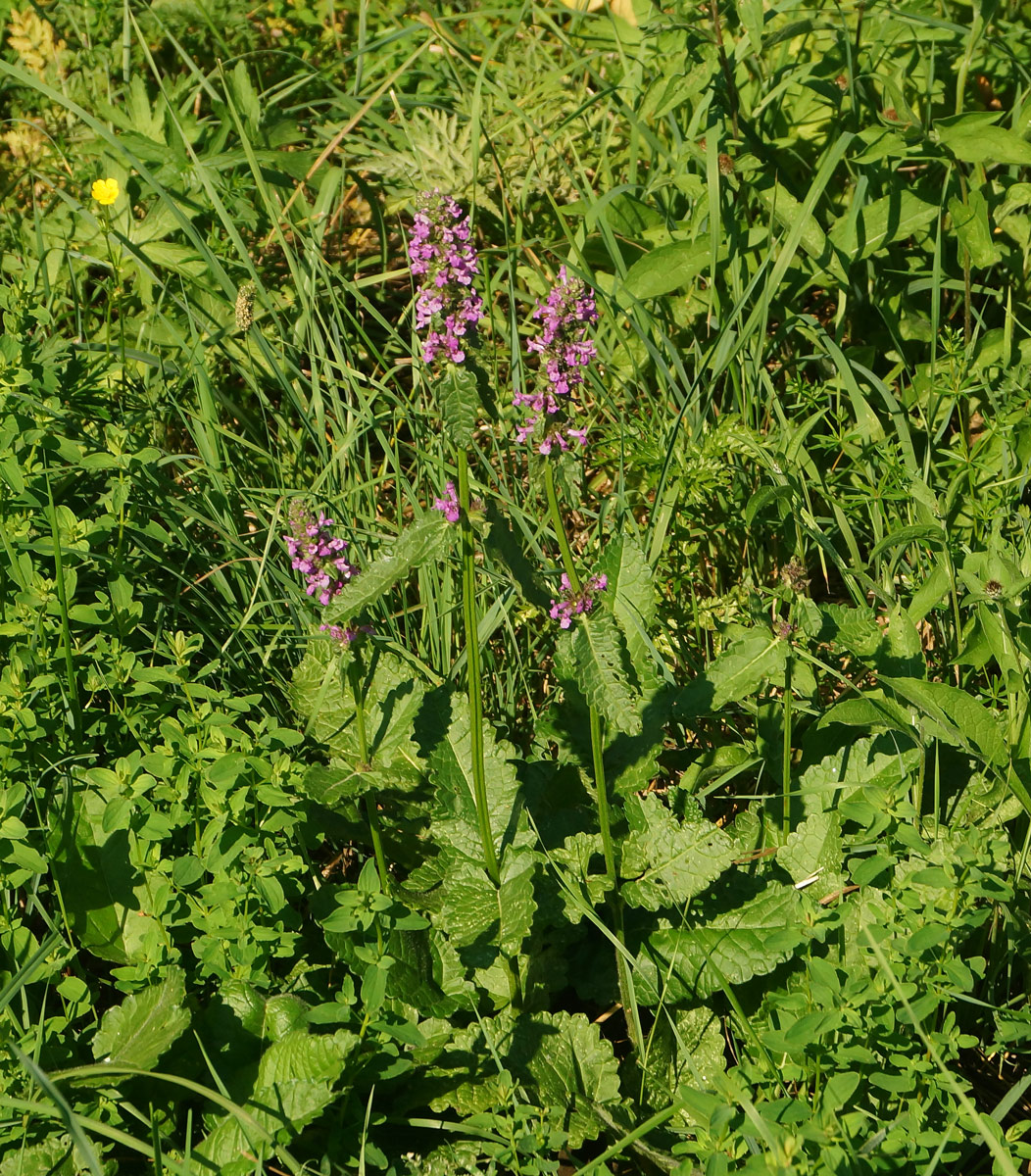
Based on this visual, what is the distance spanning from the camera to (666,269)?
114 inches

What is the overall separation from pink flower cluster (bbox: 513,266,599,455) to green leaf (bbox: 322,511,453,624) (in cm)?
21

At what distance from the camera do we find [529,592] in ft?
6.06

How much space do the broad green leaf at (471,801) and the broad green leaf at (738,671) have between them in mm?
363

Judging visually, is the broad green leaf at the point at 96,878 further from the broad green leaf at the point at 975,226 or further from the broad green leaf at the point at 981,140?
the broad green leaf at the point at 981,140

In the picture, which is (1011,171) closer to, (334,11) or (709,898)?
(709,898)

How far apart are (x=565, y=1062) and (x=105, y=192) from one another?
2.66 metres

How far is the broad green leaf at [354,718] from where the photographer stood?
210 cm

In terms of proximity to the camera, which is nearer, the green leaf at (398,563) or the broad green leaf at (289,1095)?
the green leaf at (398,563)

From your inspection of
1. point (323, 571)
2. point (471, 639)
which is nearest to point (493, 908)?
point (471, 639)

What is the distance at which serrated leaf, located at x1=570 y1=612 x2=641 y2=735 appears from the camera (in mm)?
1705

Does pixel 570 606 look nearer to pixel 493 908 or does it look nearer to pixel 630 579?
pixel 630 579

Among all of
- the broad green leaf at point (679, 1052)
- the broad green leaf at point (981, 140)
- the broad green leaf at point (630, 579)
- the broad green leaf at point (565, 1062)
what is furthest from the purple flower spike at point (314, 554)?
the broad green leaf at point (981, 140)

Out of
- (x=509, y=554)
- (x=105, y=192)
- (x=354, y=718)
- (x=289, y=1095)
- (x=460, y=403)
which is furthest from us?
(x=105, y=192)

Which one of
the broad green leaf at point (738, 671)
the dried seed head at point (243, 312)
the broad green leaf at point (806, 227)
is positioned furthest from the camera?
the broad green leaf at point (806, 227)
